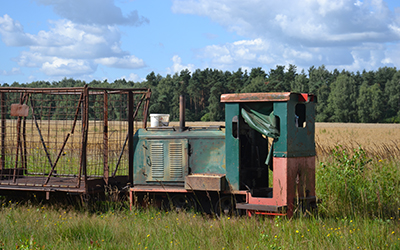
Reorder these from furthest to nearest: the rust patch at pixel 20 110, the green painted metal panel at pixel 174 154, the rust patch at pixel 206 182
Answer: the rust patch at pixel 20 110
the green painted metal panel at pixel 174 154
the rust patch at pixel 206 182

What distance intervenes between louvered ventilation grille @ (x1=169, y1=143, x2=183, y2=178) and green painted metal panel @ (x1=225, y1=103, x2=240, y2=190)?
109 centimetres

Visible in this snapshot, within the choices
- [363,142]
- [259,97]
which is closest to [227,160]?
[259,97]

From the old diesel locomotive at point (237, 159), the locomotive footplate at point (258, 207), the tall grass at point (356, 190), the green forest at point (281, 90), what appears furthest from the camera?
the green forest at point (281, 90)

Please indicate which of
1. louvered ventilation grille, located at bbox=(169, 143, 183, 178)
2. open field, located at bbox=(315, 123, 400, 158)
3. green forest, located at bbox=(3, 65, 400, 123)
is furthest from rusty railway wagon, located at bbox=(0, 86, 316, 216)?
green forest, located at bbox=(3, 65, 400, 123)

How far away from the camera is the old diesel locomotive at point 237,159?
278 inches

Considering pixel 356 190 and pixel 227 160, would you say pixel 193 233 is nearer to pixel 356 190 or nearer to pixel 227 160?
pixel 227 160

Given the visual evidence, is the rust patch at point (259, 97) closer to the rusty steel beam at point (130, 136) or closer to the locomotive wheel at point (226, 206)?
the locomotive wheel at point (226, 206)

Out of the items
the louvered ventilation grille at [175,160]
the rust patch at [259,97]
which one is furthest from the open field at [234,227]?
the rust patch at [259,97]

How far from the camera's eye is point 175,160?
26.8 ft

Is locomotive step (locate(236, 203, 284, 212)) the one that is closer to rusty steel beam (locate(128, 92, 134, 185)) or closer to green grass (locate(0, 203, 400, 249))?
green grass (locate(0, 203, 400, 249))

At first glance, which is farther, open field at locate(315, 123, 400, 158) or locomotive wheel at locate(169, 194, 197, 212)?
open field at locate(315, 123, 400, 158)

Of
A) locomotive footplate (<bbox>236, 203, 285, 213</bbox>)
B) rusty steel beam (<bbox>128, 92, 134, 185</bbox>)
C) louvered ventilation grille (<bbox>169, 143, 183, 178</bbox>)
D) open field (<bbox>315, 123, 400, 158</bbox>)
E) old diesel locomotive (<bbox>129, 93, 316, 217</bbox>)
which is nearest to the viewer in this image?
locomotive footplate (<bbox>236, 203, 285, 213</bbox>)

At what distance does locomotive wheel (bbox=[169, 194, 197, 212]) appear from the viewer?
7.90 meters

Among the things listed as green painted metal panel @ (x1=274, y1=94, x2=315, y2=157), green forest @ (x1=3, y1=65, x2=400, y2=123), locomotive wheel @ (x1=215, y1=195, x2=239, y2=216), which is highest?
green forest @ (x1=3, y1=65, x2=400, y2=123)
